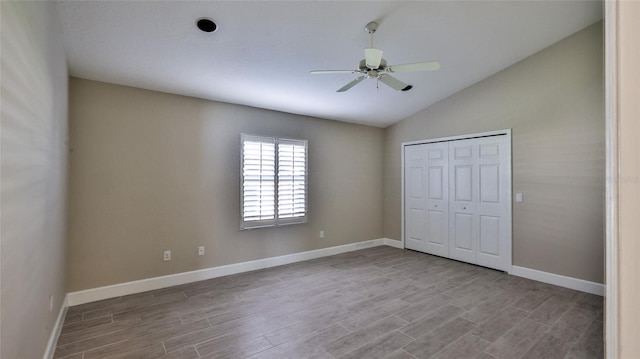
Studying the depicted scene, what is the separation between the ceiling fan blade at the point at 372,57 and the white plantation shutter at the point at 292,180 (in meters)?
2.45

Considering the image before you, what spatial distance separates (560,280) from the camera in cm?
401

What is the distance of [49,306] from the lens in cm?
239

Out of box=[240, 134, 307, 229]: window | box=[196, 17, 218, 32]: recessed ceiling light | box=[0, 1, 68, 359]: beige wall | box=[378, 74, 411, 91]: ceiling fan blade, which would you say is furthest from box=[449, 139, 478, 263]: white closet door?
box=[0, 1, 68, 359]: beige wall

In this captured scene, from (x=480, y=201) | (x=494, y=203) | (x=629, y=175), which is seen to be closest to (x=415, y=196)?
(x=480, y=201)

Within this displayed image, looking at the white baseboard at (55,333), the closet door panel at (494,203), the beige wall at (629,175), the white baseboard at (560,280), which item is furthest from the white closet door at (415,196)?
the beige wall at (629,175)

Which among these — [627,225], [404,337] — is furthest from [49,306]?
[627,225]

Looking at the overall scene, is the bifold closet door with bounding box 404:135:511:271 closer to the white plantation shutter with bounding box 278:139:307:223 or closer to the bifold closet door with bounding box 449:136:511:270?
the bifold closet door with bounding box 449:136:511:270

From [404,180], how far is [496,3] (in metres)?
3.51

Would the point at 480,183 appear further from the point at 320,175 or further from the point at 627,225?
the point at 627,225

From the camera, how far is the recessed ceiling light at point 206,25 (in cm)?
273

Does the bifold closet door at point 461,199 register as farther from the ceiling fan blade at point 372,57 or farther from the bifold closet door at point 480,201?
the ceiling fan blade at point 372,57

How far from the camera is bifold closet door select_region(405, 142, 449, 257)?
5.41 meters

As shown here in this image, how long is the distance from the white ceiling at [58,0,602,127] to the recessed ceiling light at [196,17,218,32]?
0.05 m

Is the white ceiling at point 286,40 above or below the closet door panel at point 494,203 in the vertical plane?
above
